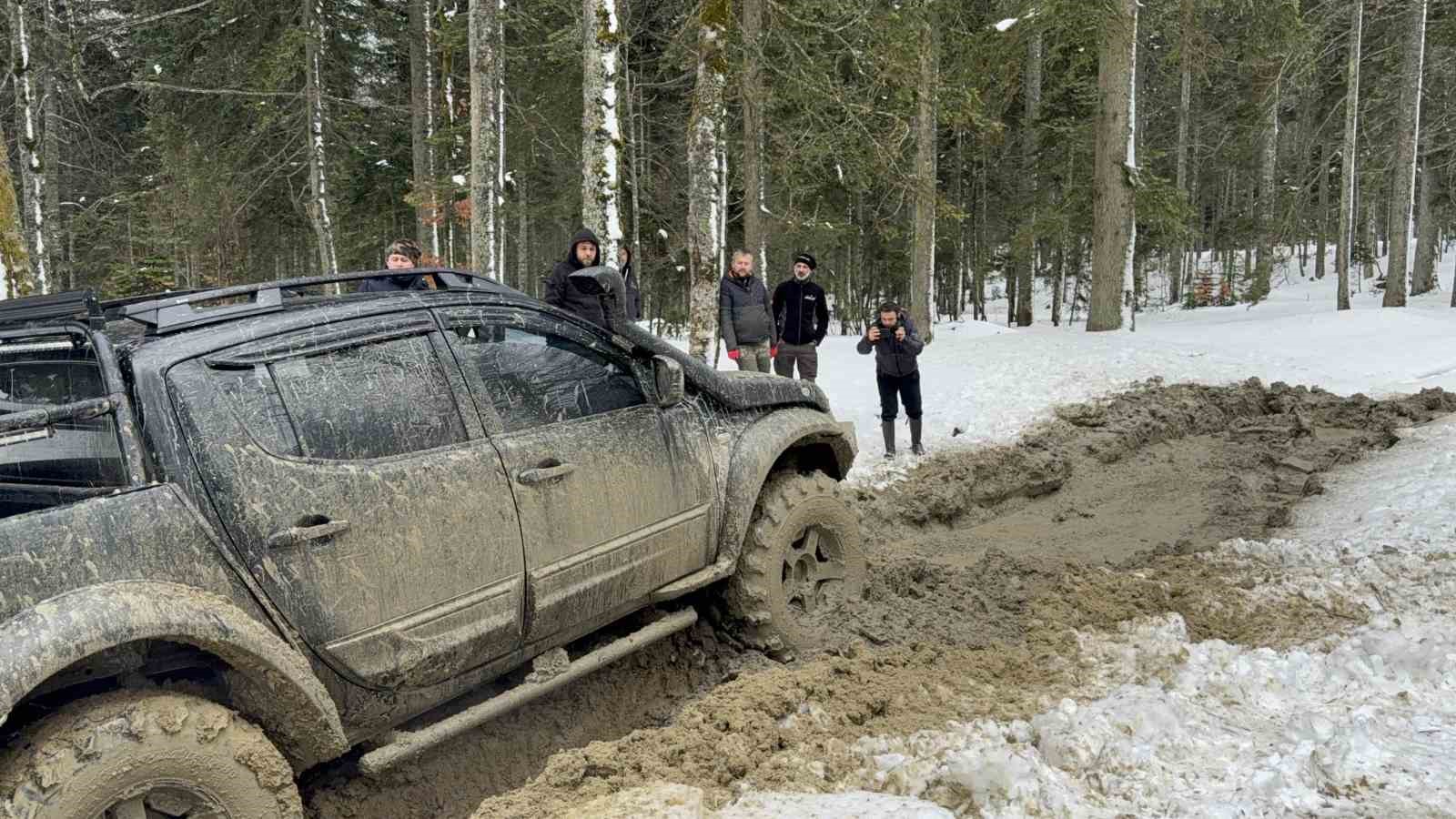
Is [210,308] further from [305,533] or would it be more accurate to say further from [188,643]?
[188,643]

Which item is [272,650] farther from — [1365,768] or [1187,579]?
[1187,579]

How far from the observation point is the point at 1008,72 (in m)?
18.2

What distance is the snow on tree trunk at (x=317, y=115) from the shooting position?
57.9 feet

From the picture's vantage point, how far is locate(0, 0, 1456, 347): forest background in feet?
37.2

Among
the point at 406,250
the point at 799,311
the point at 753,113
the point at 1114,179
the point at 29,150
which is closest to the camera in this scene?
the point at 406,250

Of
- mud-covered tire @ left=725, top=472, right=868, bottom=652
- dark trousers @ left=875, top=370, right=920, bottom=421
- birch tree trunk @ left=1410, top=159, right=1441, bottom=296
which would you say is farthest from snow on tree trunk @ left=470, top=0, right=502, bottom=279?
birch tree trunk @ left=1410, top=159, right=1441, bottom=296

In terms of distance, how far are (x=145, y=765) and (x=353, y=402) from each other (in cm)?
120

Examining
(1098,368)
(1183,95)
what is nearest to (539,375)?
(1098,368)

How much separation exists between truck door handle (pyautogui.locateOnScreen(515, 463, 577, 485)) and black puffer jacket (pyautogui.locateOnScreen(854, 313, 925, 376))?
6.05 meters

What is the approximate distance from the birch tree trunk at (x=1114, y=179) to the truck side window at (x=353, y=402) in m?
14.7

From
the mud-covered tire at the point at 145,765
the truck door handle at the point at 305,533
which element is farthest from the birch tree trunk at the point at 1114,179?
the mud-covered tire at the point at 145,765

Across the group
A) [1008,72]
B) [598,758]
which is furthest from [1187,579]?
[1008,72]

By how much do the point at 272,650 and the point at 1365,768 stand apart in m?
3.43

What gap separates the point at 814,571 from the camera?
478 cm
